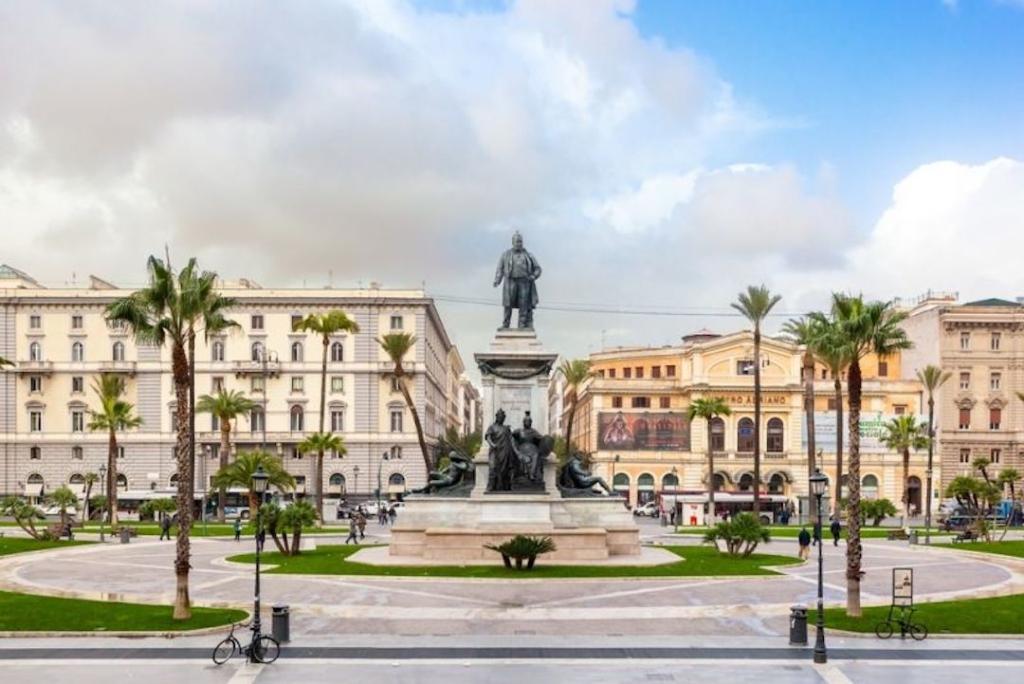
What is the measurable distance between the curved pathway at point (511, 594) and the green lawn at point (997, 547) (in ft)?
17.7

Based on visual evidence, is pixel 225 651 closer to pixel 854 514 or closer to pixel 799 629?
pixel 799 629

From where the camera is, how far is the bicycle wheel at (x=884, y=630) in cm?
2438

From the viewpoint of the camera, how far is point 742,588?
3322cm

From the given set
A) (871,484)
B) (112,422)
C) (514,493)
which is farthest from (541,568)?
(871,484)

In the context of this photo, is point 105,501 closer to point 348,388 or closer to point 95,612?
point 348,388

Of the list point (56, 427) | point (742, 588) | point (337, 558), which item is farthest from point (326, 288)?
point (742, 588)

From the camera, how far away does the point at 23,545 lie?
51719 mm

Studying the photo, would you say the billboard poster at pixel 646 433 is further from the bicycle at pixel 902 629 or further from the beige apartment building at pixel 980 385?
the bicycle at pixel 902 629

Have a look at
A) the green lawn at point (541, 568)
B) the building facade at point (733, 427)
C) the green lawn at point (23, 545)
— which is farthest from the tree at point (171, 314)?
the building facade at point (733, 427)

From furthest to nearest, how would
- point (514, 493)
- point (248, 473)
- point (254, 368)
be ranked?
1. point (254, 368)
2. point (248, 473)
3. point (514, 493)

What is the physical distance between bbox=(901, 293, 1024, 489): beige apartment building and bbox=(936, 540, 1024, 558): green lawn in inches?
1780

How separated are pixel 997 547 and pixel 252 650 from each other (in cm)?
4150

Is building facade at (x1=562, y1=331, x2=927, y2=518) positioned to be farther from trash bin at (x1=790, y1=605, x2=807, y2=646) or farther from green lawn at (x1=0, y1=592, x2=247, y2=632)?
trash bin at (x1=790, y1=605, x2=807, y2=646)

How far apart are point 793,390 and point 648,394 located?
13213mm
